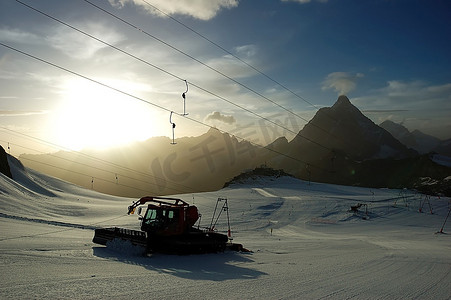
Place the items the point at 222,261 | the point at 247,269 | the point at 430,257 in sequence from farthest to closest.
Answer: the point at 430,257 → the point at 222,261 → the point at 247,269

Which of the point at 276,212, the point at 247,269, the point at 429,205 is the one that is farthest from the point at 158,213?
the point at 429,205

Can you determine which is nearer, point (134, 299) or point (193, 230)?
point (134, 299)

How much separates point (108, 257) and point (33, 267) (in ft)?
11.0

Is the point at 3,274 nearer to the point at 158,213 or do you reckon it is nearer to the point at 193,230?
the point at 158,213

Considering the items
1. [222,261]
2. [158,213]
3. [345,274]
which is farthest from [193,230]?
[345,274]

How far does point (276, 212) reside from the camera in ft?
142

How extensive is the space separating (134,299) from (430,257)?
1497 cm

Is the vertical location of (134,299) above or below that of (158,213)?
below

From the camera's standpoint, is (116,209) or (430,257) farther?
(116,209)

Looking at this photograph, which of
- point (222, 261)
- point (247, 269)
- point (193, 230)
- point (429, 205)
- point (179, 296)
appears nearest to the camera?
point (179, 296)

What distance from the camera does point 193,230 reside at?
57.8 feet

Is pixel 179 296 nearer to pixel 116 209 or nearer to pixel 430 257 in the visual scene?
pixel 430 257

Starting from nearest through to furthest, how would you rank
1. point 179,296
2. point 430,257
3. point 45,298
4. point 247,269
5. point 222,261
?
point 45,298 → point 179,296 → point 247,269 → point 222,261 → point 430,257

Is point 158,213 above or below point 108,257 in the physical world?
above
